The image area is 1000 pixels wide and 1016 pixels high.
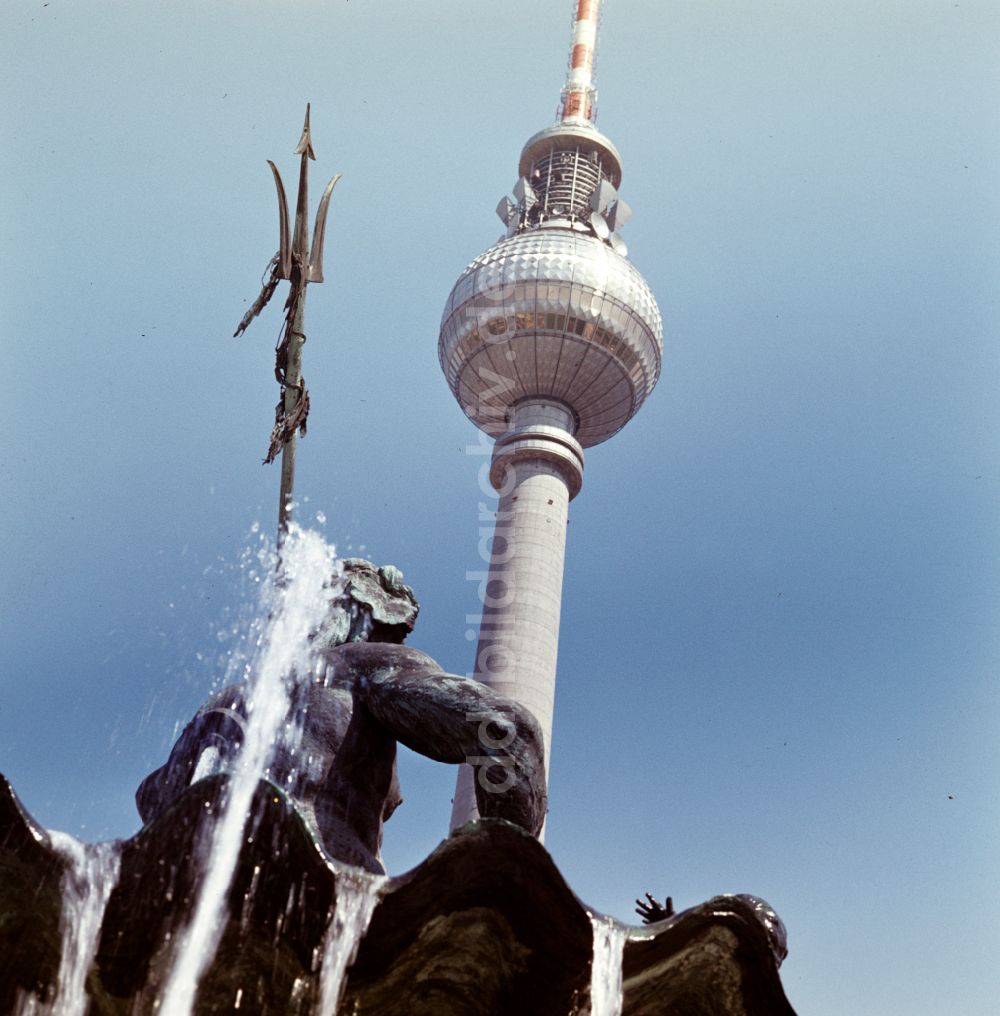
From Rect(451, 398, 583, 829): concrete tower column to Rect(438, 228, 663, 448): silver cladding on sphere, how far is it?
3.06m

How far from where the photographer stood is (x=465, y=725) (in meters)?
4.11

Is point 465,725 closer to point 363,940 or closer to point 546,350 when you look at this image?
point 363,940

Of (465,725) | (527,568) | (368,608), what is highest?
(527,568)

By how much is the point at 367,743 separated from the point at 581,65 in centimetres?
5838

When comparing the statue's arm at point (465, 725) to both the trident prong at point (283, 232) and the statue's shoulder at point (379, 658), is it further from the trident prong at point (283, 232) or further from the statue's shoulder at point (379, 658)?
the trident prong at point (283, 232)

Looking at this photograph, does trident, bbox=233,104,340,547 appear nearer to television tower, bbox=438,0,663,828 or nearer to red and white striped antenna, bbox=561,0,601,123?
television tower, bbox=438,0,663,828

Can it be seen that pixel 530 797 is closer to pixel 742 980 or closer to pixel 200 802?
pixel 742 980

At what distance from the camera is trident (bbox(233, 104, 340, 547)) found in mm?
6656

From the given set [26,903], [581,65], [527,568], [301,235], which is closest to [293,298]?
[301,235]

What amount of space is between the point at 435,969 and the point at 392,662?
121cm

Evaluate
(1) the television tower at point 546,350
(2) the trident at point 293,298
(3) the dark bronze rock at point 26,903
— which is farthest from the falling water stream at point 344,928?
(1) the television tower at point 546,350

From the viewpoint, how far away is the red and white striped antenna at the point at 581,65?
190ft

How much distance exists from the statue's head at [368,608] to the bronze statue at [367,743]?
223 mm

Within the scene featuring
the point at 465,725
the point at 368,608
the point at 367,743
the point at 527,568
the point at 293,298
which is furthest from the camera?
the point at 527,568
